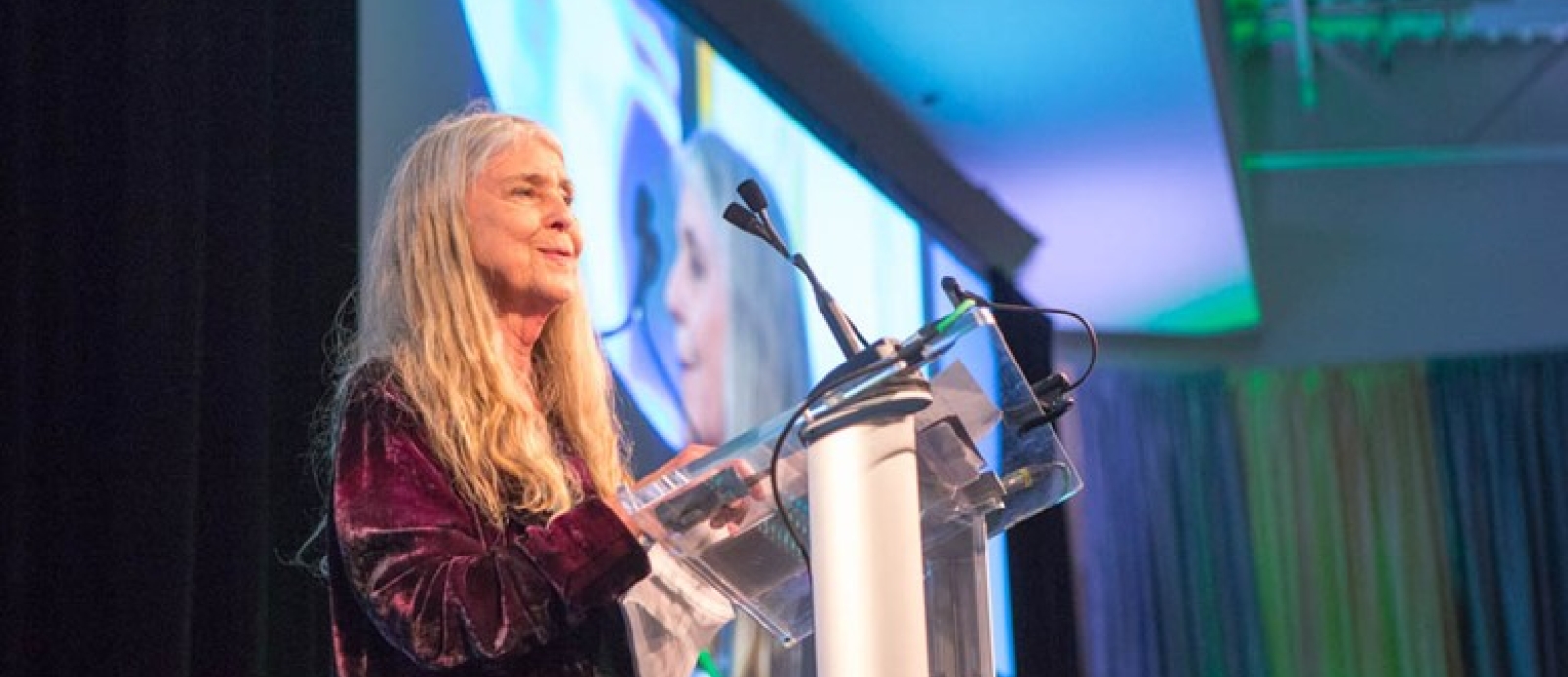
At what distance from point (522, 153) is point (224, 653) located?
0.87 meters

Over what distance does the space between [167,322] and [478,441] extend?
0.78m

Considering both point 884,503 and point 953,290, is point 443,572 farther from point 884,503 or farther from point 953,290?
point 953,290

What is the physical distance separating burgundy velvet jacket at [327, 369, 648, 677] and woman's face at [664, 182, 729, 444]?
181 cm

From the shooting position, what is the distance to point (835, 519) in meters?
1.48

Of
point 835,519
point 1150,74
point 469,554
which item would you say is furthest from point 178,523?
point 1150,74

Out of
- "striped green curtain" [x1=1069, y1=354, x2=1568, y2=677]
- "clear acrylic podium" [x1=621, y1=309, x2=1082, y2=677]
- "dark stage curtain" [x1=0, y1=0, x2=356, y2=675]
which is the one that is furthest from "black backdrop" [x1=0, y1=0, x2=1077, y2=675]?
"striped green curtain" [x1=1069, y1=354, x2=1568, y2=677]

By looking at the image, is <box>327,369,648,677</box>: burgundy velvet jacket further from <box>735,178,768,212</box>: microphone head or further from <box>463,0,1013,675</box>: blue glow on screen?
<box>463,0,1013,675</box>: blue glow on screen

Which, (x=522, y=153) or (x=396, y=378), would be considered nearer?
(x=396, y=378)

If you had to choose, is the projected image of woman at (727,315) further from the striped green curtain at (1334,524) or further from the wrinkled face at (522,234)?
the striped green curtain at (1334,524)

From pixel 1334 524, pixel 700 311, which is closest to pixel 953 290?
pixel 700 311

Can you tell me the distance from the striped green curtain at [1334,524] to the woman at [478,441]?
19.5 ft

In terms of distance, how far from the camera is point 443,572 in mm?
1619

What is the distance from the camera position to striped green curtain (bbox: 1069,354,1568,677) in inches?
300

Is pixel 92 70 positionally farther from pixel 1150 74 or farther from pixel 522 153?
pixel 1150 74
